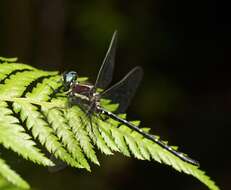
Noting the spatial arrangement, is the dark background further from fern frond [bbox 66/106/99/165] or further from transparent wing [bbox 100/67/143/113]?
fern frond [bbox 66/106/99/165]

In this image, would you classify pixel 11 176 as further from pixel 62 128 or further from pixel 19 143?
pixel 62 128

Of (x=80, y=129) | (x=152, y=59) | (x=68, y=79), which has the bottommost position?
(x=152, y=59)

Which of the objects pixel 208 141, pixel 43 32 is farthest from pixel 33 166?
pixel 208 141

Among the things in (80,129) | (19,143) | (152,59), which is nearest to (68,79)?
(80,129)

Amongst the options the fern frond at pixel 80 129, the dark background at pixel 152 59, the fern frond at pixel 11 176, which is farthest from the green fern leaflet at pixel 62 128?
the dark background at pixel 152 59

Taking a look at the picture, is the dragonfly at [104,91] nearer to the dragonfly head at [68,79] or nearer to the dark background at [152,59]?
the dragonfly head at [68,79]
